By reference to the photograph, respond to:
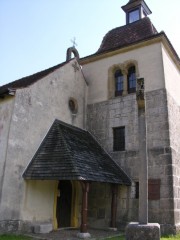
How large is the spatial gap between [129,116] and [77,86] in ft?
9.73

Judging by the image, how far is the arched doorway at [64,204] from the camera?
10852 millimetres

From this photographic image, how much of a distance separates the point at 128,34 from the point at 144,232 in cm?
1133

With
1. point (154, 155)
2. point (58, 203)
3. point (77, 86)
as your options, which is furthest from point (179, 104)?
point (58, 203)

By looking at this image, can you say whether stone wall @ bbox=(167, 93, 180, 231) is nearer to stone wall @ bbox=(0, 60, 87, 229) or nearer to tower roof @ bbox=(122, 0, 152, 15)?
stone wall @ bbox=(0, 60, 87, 229)

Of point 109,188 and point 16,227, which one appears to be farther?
point 109,188

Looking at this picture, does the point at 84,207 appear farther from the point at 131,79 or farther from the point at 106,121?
the point at 131,79

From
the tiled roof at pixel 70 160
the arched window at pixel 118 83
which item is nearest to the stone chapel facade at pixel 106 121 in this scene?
the arched window at pixel 118 83

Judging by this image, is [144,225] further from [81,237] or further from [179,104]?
[179,104]

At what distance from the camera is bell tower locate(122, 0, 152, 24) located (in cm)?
Result: 1555

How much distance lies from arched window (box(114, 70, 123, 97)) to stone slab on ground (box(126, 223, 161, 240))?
8322mm

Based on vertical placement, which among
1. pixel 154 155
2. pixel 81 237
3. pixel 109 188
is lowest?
pixel 81 237

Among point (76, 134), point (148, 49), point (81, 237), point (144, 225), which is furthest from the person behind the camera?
point (148, 49)

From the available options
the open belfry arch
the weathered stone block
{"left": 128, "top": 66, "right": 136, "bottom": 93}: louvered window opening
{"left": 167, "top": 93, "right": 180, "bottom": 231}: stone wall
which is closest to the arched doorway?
the open belfry arch

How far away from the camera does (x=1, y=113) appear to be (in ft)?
33.8
